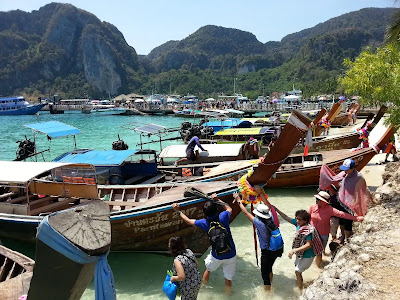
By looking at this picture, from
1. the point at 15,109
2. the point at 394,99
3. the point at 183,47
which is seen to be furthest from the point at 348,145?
A: the point at 183,47

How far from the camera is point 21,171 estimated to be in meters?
7.09

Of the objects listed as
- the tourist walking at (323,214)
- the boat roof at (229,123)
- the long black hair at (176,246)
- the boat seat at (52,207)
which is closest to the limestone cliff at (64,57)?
the boat roof at (229,123)

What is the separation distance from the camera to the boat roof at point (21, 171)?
677cm

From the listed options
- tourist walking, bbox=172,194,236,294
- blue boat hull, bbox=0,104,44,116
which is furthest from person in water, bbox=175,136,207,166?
blue boat hull, bbox=0,104,44,116

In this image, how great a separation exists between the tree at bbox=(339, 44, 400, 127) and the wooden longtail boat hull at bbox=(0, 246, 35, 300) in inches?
264

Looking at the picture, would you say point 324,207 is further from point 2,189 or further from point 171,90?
point 171,90

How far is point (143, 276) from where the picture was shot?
6480 millimetres

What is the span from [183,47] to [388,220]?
20224cm

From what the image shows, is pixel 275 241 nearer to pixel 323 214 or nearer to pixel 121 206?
pixel 323 214

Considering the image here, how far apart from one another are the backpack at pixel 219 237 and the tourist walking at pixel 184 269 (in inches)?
26.4

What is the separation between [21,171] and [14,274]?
9.60ft

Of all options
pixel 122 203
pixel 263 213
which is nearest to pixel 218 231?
pixel 263 213

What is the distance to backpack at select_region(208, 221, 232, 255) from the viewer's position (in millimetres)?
4375

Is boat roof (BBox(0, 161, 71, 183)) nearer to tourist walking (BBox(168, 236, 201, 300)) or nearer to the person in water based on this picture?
tourist walking (BBox(168, 236, 201, 300))
